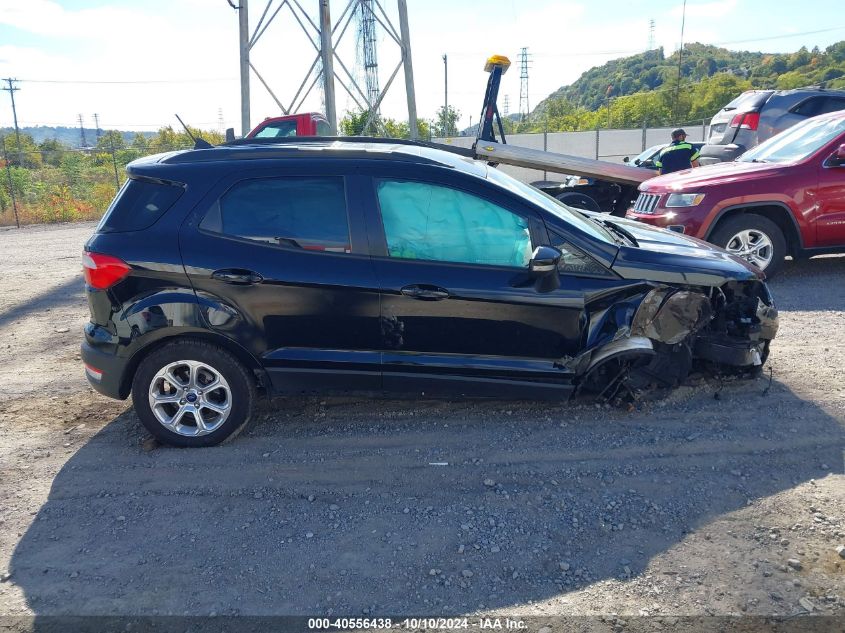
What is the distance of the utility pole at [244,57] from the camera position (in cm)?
1866

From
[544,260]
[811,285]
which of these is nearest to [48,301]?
[544,260]

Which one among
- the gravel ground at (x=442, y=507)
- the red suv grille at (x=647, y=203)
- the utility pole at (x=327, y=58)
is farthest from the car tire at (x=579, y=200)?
the utility pole at (x=327, y=58)

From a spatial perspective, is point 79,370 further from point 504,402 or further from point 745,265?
point 745,265

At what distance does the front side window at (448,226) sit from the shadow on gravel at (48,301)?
218 inches

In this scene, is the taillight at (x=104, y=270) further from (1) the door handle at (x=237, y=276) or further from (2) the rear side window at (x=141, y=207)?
(1) the door handle at (x=237, y=276)

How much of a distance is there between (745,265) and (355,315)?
275 centimetres

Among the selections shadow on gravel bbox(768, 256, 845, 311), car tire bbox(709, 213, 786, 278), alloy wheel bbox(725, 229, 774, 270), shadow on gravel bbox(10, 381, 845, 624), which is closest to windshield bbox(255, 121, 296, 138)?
car tire bbox(709, 213, 786, 278)

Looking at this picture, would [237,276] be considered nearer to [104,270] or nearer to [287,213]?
[287,213]

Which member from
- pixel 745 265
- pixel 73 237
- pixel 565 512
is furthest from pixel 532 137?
pixel 565 512

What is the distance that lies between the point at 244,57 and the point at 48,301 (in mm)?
12763

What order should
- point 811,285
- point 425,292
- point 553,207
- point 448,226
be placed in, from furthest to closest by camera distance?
point 811,285
point 553,207
point 448,226
point 425,292

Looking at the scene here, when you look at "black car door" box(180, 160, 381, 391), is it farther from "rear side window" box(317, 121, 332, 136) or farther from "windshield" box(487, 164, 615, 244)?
"rear side window" box(317, 121, 332, 136)

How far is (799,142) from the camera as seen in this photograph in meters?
8.10

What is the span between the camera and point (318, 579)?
3059mm
